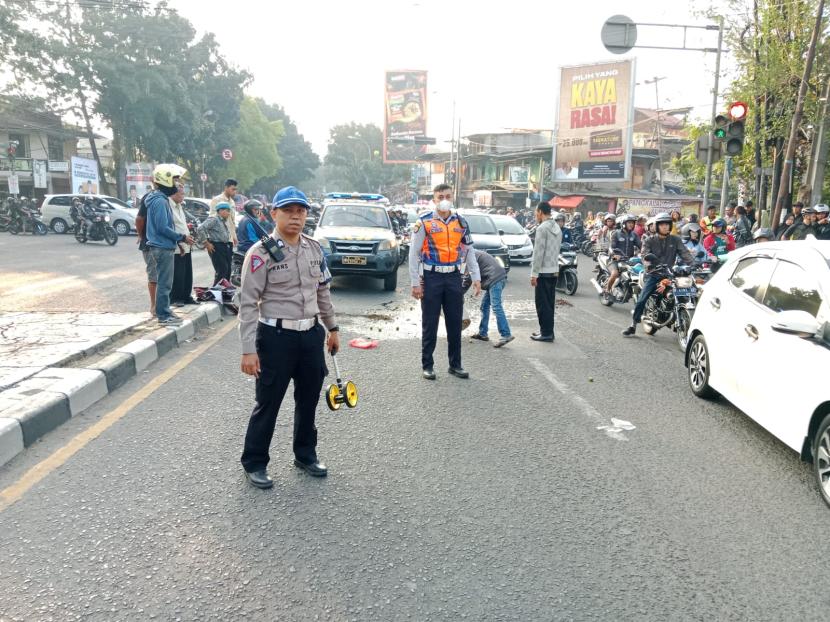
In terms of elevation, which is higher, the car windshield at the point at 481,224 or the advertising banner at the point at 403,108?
the advertising banner at the point at 403,108

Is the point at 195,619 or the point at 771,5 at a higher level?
the point at 771,5

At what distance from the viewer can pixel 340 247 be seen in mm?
12367

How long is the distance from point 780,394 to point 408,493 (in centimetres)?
250

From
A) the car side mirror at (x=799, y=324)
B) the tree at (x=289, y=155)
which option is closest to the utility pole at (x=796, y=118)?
the car side mirror at (x=799, y=324)

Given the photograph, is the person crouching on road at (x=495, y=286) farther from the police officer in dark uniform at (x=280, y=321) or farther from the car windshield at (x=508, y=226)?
the car windshield at (x=508, y=226)

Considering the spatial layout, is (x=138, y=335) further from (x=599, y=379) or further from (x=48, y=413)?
(x=599, y=379)

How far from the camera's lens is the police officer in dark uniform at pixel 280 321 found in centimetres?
380

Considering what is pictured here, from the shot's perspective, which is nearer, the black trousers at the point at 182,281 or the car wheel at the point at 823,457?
the car wheel at the point at 823,457

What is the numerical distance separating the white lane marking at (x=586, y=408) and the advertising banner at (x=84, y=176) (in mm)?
35340

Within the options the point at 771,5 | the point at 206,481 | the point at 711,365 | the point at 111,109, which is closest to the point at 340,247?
the point at 711,365

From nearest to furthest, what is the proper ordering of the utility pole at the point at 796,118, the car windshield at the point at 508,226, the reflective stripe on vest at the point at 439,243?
the reflective stripe on vest at the point at 439,243 < the utility pole at the point at 796,118 < the car windshield at the point at 508,226

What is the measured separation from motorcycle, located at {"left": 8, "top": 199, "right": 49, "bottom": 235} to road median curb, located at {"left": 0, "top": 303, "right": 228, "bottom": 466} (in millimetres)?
22199

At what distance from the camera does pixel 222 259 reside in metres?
10.6

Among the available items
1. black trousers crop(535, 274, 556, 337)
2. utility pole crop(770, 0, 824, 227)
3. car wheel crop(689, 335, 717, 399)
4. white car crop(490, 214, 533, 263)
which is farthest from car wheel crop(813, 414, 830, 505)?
white car crop(490, 214, 533, 263)
